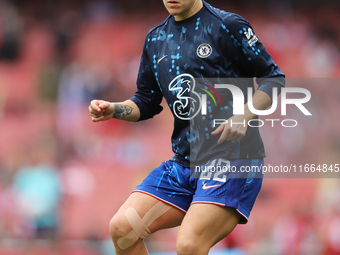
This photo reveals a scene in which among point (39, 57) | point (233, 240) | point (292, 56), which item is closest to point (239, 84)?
point (233, 240)

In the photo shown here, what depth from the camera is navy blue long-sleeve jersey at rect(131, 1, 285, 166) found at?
8.73 ft

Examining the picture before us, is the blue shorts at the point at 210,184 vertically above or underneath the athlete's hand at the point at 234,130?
underneath

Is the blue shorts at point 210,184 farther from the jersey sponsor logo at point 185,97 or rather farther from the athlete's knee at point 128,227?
the jersey sponsor logo at point 185,97

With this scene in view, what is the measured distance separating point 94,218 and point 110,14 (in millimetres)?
3791

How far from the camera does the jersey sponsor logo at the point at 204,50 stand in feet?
8.91

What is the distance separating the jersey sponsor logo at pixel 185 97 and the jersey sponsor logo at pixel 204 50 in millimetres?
149

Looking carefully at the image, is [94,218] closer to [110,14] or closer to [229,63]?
[110,14]

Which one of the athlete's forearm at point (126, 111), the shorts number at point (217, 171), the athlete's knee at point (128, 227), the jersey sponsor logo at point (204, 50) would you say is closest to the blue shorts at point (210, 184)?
the shorts number at point (217, 171)

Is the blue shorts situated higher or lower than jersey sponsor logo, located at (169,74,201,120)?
lower

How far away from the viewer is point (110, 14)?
8328mm

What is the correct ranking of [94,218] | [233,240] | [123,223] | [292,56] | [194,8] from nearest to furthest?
[123,223] → [194,8] → [233,240] → [94,218] → [292,56]

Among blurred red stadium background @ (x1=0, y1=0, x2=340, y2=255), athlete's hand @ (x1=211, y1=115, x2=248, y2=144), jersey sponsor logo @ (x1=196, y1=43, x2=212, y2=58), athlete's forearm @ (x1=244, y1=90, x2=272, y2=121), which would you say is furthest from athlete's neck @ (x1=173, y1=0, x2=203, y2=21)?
blurred red stadium background @ (x1=0, y1=0, x2=340, y2=255)

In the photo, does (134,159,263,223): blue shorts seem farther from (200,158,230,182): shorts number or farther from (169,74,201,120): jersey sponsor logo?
(169,74,201,120): jersey sponsor logo

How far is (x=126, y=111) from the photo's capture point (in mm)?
3021
